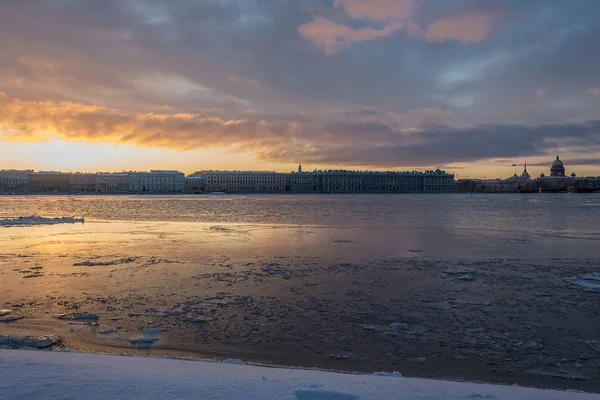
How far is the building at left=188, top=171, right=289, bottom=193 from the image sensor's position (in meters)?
136

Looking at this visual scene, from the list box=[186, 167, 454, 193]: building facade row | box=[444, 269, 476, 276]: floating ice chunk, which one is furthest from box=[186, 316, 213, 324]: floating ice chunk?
box=[186, 167, 454, 193]: building facade row

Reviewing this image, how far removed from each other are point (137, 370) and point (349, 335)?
226 centimetres

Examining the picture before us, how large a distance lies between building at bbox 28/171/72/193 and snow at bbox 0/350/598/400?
146m

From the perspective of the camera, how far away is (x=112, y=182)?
5369 inches

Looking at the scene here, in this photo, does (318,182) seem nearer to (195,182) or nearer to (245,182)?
(245,182)

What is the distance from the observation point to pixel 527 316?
5461mm

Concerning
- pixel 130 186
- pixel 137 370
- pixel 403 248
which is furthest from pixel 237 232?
pixel 130 186

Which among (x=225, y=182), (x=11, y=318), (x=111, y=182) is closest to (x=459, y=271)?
(x=11, y=318)

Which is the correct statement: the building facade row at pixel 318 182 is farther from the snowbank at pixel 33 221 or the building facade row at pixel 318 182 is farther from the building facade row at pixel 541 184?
the snowbank at pixel 33 221

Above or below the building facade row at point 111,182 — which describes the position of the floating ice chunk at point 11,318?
below

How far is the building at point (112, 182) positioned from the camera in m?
135

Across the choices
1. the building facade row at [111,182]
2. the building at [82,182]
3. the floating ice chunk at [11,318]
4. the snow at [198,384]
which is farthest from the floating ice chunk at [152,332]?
the building at [82,182]

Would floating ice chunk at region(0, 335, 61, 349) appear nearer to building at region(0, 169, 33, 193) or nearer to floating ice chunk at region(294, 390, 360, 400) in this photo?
floating ice chunk at region(294, 390, 360, 400)

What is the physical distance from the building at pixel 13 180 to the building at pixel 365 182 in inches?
3006
